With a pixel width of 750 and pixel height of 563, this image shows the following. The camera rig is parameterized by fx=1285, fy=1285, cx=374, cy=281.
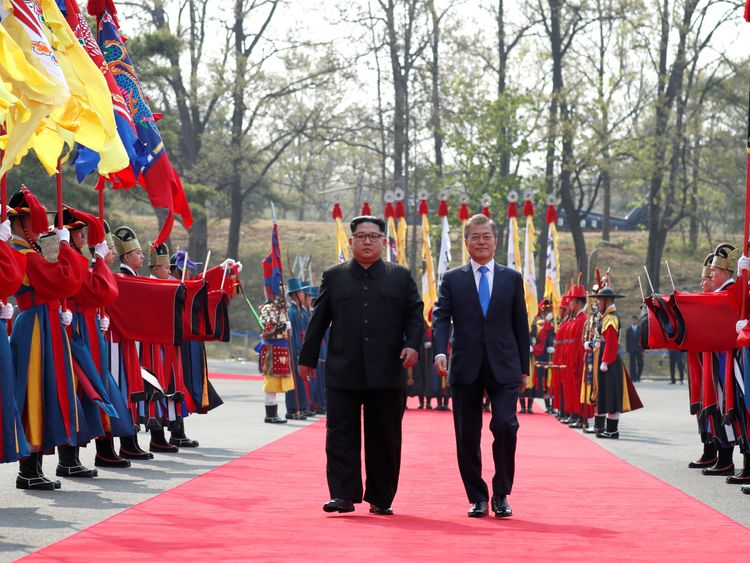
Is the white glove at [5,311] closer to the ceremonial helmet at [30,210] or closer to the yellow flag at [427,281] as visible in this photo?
the ceremonial helmet at [30,210]

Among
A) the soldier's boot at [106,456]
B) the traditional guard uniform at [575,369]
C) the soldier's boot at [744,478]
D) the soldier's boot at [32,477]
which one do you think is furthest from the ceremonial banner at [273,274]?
the soldier's boot at [32,477]

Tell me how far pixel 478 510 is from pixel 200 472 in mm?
3276

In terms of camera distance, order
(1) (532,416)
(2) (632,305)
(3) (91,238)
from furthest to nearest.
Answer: (2) (632,305) → (1) (532,416) → (3) (91,238)

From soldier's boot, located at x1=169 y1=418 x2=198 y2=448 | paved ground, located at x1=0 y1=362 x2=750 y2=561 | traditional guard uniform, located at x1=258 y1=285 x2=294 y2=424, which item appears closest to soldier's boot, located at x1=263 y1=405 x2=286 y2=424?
traditional guard uniform, located at x1=258 y1=285 x2=294 y2=424

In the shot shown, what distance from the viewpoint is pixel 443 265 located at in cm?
2366

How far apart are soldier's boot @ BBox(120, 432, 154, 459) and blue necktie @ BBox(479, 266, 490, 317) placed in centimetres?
452

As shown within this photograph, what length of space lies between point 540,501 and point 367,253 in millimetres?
2201

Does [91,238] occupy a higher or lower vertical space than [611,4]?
lower

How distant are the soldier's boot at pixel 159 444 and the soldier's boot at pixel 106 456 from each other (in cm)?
150

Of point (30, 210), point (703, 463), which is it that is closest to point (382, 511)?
point (30, 210)

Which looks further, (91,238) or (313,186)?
(313,186)

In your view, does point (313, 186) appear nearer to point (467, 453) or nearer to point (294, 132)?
point (294, 132)

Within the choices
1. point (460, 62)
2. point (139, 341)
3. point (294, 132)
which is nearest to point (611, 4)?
point (460, 62)

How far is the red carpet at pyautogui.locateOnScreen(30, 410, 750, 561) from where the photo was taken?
6.39 m
